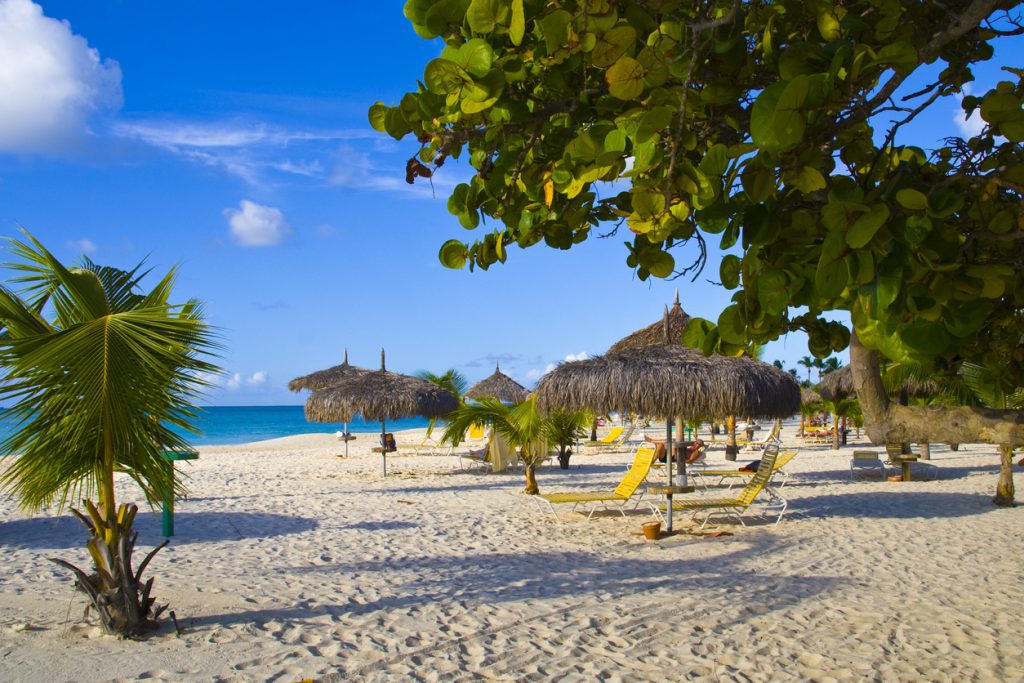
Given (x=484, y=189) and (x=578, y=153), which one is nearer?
(x=578, y=153)

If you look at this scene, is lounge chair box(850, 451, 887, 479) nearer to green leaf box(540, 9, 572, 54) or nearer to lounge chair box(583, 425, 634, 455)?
lounge chair box(583, 425, 634, 455)

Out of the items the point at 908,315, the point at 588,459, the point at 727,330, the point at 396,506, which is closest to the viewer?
the point at 908,315

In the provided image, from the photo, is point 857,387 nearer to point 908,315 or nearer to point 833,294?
point 908,315

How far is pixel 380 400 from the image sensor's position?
54.3ft

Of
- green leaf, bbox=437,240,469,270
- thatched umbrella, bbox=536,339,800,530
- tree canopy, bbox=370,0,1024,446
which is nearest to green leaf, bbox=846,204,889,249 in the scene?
tree canopy, bbox=370,0,1024,446

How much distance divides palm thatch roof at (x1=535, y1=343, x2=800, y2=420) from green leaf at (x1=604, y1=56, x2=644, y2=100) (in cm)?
895

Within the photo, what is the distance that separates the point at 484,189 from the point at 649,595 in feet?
15.9

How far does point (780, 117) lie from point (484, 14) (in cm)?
56

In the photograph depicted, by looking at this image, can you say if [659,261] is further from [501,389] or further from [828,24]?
[501,389]

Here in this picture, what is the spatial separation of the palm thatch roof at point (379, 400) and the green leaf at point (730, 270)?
1493 cm

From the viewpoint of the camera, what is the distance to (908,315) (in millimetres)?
1560

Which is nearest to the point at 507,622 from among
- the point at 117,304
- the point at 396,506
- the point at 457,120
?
the point at 117,304

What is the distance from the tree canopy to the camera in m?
1.45

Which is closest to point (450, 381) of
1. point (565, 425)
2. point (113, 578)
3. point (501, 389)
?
point (501, 389)
